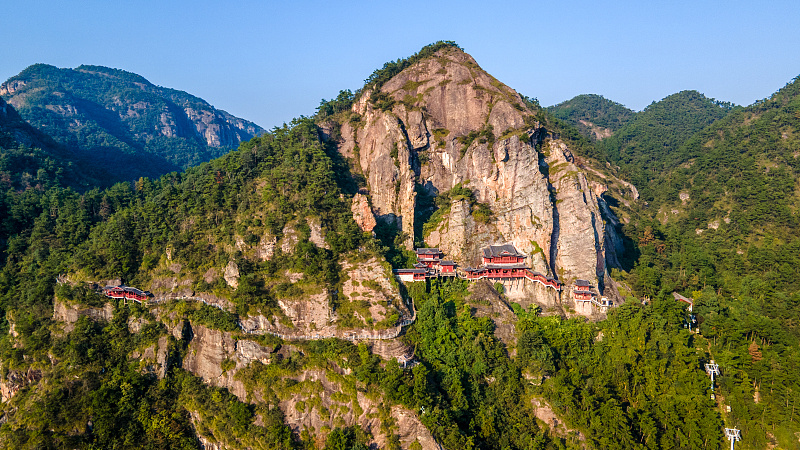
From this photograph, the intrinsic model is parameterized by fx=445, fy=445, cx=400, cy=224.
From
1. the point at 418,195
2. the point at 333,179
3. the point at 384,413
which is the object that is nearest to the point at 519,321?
the point at 384,413

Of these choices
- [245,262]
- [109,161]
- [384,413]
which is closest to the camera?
[384,413]

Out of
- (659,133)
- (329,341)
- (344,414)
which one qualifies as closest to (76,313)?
(329,341)

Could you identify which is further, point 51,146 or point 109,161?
point 109,161

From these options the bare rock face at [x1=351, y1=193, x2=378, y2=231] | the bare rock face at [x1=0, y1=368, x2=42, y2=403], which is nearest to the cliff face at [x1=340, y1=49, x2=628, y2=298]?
the bare rock face at [x1=351, y1=193, x2=378, y2=231]

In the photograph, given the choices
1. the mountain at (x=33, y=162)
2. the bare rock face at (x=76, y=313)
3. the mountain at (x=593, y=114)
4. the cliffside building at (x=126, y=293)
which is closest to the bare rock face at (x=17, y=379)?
the bare rock face at (x=76, y=313)

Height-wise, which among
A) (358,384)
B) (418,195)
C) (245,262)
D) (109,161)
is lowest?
(358,384)

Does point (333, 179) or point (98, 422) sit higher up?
point (333, 179)

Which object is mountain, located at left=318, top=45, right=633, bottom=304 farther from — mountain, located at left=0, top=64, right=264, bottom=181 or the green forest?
mountain, located at left=0, top=64, right=264, bottom=181

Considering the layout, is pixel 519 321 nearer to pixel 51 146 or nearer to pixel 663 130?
pixel 51 146
